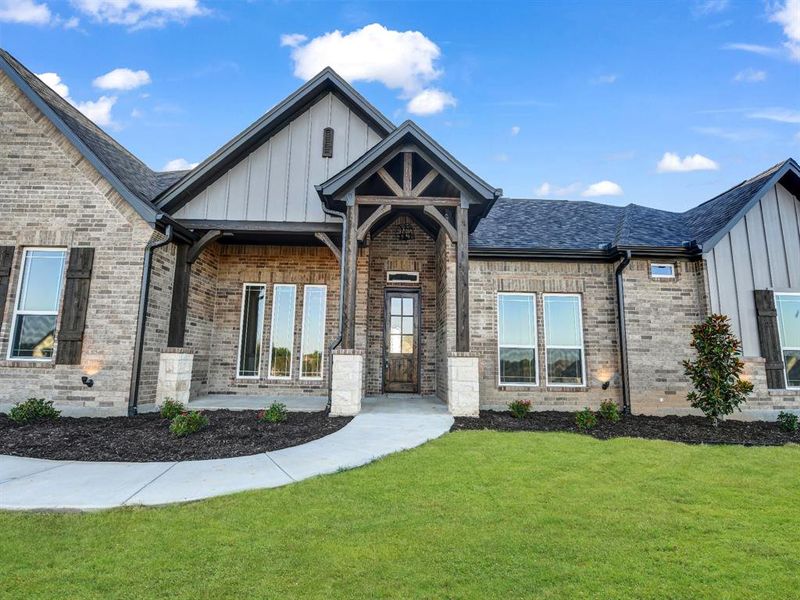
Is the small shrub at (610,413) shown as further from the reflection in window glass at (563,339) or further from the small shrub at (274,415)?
the small shrub at (274,415)

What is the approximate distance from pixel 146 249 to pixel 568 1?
11.9 metres

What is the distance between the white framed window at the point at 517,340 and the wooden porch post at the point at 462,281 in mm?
1807

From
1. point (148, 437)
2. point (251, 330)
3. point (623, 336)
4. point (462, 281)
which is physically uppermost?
point (462, 281)

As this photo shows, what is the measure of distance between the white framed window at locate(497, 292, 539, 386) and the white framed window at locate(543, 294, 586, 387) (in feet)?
0.97

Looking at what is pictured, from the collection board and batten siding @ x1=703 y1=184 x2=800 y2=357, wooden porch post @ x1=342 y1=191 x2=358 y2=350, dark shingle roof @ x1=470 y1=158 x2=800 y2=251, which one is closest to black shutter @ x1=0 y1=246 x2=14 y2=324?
wooden porch post @ x1=342 y1=191 x2=358 y2=350

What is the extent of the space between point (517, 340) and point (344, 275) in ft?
13.1

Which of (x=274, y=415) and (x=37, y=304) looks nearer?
(x=274, y=415)

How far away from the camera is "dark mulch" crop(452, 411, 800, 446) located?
20.4 feet

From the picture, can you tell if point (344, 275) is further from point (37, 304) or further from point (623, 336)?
point (623, 336)

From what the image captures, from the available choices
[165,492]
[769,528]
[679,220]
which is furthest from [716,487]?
[679,220]

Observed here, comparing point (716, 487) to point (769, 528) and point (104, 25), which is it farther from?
point (104, 25)

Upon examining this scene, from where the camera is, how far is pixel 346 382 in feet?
22.8

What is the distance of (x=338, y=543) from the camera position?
108 inches

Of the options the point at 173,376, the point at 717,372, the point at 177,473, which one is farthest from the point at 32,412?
the point at 717,372
